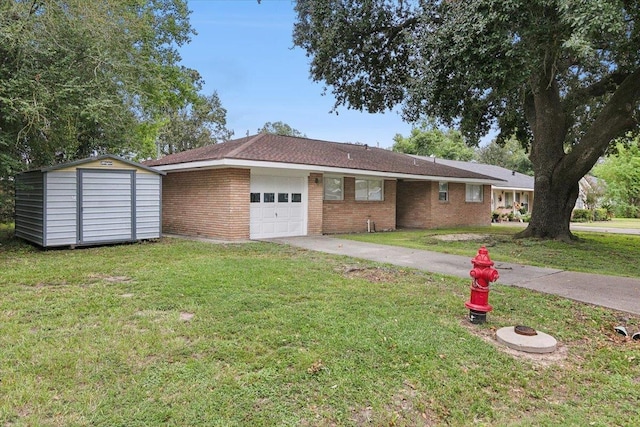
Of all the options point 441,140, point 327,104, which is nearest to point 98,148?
point 327,104

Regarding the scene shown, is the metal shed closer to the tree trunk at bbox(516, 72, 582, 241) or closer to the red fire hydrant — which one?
the red fire hydrant

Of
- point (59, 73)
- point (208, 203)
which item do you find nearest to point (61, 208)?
point (59, 73)

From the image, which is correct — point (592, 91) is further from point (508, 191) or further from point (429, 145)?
point (429, 145)

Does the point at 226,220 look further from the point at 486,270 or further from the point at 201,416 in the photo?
the point at 201,416

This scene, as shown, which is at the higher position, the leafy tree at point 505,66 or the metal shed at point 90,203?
the leafy tree at point 505,66

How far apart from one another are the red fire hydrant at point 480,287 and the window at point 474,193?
17.9 metres

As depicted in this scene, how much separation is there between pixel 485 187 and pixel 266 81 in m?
17.0

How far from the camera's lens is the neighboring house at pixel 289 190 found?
13156 mm

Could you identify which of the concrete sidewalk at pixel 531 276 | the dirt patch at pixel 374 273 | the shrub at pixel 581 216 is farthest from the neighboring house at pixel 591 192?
the dirt patch at pixel 374 273

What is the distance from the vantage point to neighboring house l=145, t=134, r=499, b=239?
518 inches

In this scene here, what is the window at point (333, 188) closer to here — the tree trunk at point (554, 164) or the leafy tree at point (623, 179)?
the tree trunk at point (554, 164)

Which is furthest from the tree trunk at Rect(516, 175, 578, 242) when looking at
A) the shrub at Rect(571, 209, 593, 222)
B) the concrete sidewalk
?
the shrub at Rect(571, 209, 593, 222)

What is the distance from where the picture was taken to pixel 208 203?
13.9 meters

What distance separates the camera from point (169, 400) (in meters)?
3.02
